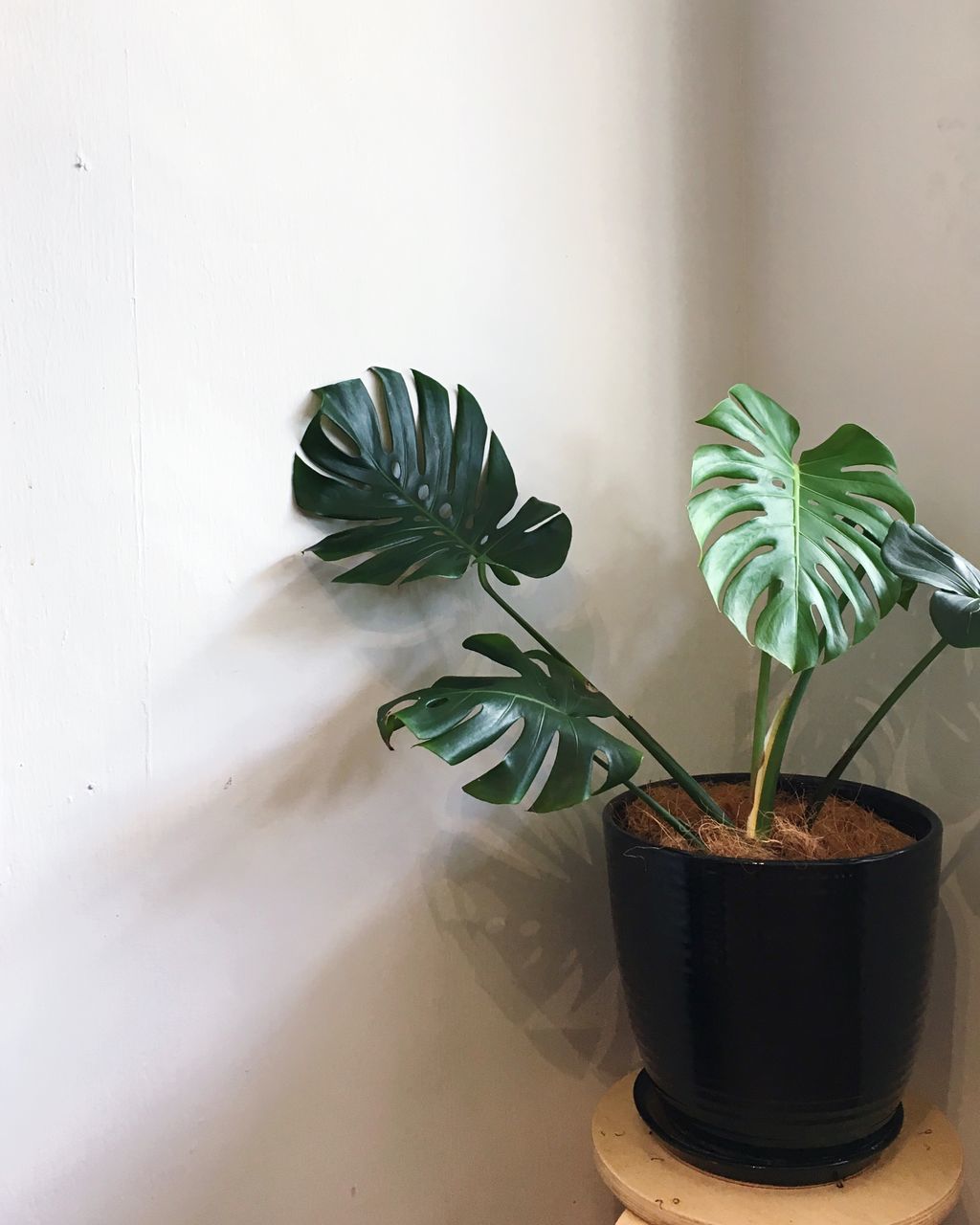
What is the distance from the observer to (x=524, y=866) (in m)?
1.15

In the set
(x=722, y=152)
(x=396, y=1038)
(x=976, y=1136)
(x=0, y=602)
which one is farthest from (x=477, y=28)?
(x=976, y=1136)

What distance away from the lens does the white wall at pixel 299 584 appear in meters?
0.84

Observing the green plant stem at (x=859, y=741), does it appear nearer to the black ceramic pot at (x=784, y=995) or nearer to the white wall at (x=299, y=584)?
the black ceramic pot at (x=784, y=995)

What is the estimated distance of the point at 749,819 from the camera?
971mm

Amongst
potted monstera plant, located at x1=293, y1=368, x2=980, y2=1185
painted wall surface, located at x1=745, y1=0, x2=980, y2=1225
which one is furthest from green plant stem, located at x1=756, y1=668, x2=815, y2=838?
painted wall surface, located at x1=745, y1=0, x2=980, y2=1225

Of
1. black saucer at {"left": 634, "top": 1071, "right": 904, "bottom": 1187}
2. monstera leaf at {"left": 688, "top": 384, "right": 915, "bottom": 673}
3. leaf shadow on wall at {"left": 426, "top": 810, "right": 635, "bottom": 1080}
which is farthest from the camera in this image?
leaf shadow on wall at {"left": 426, "top": 810, "right": 635, "bottom": 1080}

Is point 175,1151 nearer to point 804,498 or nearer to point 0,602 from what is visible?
point 0,602

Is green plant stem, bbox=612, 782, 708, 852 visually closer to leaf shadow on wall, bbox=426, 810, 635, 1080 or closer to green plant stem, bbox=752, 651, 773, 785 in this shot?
green plant stem, bbox=752, 651, 773, 785

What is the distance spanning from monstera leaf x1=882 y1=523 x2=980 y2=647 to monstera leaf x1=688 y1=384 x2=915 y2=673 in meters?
0.02

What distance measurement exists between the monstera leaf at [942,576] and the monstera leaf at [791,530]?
Answer: 0.02m

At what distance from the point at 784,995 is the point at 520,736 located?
32 centimetres

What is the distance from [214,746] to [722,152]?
3.22ft

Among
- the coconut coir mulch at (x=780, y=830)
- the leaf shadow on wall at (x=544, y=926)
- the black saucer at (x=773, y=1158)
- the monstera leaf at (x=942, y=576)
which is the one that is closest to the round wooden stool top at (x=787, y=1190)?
the black saucer at (x=773, y=1158)

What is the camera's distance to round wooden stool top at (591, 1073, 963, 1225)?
0.87 metres
